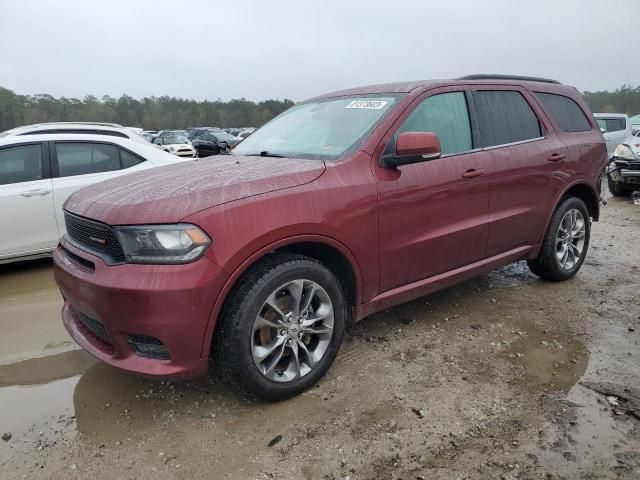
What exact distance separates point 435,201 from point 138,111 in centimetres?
8149

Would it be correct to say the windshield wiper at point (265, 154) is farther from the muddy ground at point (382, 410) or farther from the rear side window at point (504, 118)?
the rear side window at point (504, 118)

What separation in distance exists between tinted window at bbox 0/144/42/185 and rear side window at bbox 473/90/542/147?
455 cm

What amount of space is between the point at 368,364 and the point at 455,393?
23.4 inches

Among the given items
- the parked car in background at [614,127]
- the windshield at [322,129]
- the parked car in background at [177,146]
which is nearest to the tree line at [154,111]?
the parked car in background at [177,146]

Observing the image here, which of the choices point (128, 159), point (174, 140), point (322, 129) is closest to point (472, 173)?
point (322, 129)

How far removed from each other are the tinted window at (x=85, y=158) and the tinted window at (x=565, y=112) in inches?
180

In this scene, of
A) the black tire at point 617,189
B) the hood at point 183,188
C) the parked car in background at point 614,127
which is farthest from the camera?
the parked car in background at point 614,127

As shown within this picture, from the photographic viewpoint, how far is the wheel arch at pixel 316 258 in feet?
7.91

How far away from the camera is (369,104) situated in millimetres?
3352

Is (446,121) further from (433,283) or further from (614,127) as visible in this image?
(614,127)

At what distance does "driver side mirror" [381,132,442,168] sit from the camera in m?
2.87

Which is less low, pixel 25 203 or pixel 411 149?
pixel 411 149

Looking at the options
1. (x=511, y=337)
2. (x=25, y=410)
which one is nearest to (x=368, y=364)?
(x=511, y=337)

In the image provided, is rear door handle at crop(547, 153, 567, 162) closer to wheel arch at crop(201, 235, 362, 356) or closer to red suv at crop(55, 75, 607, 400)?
red suv at crop(55, 75, 607, 400)
